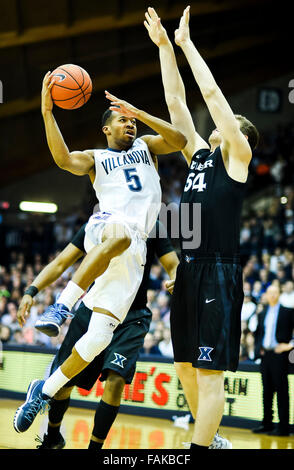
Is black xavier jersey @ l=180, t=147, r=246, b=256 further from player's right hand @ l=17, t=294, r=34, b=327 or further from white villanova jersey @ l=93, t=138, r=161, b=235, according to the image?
player's right hand @ l=17, t=294, r=34, b=327

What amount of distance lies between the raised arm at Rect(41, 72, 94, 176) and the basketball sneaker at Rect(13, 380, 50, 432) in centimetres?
182

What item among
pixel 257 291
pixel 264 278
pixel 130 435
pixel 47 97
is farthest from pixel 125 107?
pixel 264 278

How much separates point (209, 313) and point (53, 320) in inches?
45.5

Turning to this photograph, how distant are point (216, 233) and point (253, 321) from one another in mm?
Result: 6863

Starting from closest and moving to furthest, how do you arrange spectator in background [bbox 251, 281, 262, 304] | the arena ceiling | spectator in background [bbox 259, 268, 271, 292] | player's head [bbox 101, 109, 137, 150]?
player's head [bbox 101, 109, 137, 150], spectator in background [bbox 251, 281, 262, 304], spectator in background [bbox 259, 268, 271, 292], the arena ceiling

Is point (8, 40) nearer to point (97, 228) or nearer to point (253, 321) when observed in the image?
point (253, 321)

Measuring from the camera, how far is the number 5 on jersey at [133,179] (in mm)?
5477

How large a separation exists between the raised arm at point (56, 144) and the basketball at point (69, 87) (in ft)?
0.34

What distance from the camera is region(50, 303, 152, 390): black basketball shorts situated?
18.1ft

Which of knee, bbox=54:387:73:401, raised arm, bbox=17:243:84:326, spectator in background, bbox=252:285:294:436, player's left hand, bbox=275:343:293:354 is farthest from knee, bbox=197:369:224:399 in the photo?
player's left hand, bbox=275:343:293:354

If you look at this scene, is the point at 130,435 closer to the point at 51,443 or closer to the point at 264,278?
the point at 51,443

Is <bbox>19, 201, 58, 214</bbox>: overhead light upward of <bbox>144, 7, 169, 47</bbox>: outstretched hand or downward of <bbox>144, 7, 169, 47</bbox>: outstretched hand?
upward

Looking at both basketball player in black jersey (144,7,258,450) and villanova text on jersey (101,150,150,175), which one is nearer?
basketball player in black jersey (144,7,258,450)
